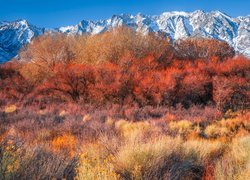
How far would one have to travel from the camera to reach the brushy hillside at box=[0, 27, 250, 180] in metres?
5.90

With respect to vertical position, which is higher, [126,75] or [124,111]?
[126,75]

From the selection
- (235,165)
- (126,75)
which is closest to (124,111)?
(126,75)

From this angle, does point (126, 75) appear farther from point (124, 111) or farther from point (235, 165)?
point (235, 165)

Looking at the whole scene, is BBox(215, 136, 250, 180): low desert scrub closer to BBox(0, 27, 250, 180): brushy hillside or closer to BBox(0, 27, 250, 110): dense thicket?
BBox(0, 27, 250, 180): brushy hillside

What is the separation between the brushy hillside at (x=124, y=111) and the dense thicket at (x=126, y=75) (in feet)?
0.24

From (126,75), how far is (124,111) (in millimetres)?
5494

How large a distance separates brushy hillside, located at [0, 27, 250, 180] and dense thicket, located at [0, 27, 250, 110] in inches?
2.9

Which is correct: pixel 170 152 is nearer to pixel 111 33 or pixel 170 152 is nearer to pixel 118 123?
pixel 118 123

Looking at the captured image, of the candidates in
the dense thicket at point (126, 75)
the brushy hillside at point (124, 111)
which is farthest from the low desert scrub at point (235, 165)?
the dense thicket at point (126, 75)

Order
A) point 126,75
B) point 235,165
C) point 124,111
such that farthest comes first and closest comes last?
point 126,75 < point 124,111 < point 235,165

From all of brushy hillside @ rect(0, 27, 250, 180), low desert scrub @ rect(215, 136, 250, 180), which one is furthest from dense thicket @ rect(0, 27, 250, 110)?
low desert scrub @ rect(215, 136, 250, 180)

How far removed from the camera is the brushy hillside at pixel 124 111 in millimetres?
5902

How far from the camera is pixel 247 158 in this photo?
7.13 meters

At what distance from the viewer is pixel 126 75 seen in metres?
23.4
